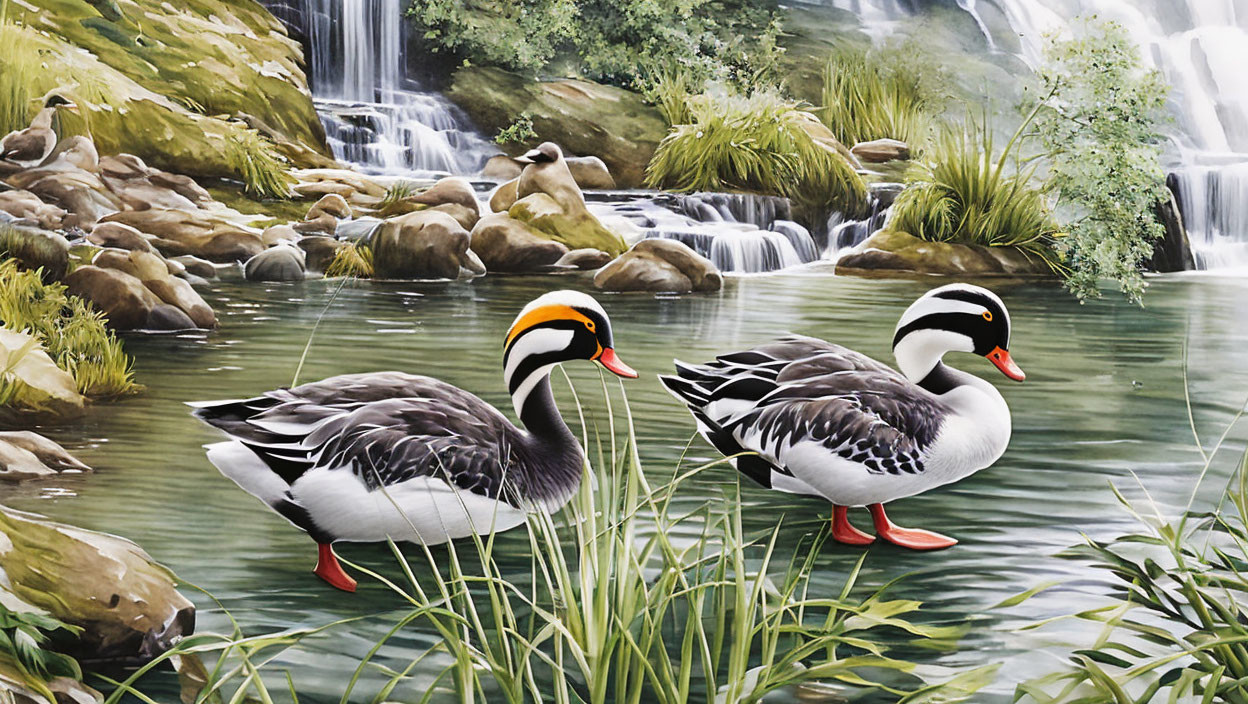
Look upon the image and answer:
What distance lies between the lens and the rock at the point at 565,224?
2.66m

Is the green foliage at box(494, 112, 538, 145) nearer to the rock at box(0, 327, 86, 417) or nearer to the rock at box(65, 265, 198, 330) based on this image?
the rock at box(65, 265, 198, 330)

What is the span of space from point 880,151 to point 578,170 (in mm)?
662

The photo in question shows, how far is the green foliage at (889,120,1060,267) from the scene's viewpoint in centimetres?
274

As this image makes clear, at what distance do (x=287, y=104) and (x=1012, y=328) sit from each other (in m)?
1.61

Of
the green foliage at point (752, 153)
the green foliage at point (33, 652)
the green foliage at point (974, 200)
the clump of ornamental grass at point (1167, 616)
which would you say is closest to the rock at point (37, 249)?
the green foliage at point (33, 652)

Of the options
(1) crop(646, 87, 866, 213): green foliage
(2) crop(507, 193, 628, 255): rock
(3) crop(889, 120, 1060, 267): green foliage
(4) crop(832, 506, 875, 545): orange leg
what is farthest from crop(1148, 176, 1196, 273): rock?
(2) crop(507, 193, 628, 255): rock

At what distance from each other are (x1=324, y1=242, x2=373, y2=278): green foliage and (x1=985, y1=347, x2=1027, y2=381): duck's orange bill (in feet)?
4.16

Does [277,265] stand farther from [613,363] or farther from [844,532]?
[844,532]

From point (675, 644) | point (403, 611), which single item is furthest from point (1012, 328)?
point (403, 611)

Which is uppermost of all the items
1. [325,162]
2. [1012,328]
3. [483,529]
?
[325,162]

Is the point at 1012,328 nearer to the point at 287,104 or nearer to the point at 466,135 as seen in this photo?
the point at 466,135

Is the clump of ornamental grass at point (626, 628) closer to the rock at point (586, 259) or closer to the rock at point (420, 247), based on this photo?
the rock at point (586, 259)

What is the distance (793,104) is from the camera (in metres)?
2.76

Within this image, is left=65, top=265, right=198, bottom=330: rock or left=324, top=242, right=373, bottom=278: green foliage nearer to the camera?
left=65, top=265, right=198, bottom=330: rock
